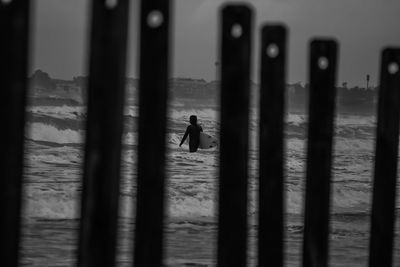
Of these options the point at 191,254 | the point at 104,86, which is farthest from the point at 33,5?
the point at 191,254

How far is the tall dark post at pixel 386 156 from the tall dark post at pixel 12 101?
Answer: 194 centimetres

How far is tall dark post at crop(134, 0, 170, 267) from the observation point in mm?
3543

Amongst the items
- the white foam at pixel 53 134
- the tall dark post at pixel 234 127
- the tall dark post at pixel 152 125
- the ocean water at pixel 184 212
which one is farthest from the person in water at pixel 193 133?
the white foam at pixel 53 134

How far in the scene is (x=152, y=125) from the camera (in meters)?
3.57

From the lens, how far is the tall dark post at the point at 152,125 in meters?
3.54

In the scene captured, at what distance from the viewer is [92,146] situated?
346 cm

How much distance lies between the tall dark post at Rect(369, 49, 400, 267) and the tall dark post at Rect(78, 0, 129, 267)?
61.4 inches

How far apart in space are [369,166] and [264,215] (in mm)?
22991

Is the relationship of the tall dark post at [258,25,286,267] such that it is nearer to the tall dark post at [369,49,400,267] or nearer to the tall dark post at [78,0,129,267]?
the tall dark post at [369,49,400,267]

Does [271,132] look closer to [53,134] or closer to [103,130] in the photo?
[103,130]

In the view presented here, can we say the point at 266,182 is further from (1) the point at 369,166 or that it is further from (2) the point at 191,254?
(1) the point at 369,166

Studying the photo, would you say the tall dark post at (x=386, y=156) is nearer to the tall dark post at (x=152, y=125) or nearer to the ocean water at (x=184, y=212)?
the ocean water at (x=184, y=212)

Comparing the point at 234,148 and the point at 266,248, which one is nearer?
the point at 234,148

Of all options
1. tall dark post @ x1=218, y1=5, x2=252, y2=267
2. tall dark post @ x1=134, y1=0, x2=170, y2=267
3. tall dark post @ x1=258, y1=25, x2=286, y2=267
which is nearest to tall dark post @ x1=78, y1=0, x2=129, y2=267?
tall dark post @ x1=134, y1=0, x2=170, y2=267
